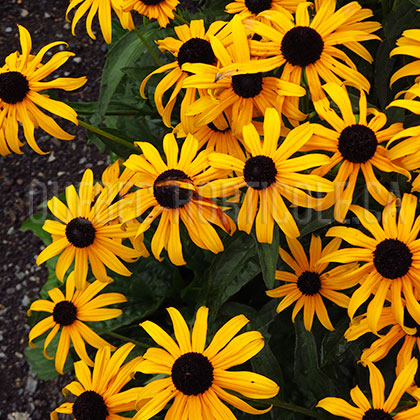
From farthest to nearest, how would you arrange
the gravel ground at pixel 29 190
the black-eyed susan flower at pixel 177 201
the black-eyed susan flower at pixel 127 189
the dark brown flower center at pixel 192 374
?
the gravel ground at pixel 29 190 < the black-eyed susan flower at pixel 127 189 < the black-eyed susan flower at pixel 177 201 < the dark brown flower center at pixel 192 374

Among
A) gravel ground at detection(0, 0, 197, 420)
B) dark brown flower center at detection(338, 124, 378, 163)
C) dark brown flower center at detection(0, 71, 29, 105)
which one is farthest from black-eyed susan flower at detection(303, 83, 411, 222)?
gravel ground at detection(0, 0, 197, 420)

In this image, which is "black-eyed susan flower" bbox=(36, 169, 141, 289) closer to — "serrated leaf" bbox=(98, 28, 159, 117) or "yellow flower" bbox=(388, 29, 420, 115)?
"serrated leaf" bbox=(98, 28, 159, 117)

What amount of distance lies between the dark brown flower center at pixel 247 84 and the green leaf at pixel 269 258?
299 millimetres

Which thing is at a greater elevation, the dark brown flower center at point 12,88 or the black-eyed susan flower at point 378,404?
the dark brown flower center at point 12,88

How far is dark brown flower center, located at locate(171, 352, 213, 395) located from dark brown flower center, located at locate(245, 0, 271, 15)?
2.79 feet

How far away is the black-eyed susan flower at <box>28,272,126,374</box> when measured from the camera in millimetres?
1509

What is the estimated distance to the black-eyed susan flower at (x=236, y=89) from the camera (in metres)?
1.21

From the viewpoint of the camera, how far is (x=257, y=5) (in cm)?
141

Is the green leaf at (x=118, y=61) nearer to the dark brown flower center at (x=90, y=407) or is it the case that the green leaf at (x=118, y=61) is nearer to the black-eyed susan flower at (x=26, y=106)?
the black-eyed susan flower at (x=26, y=106)

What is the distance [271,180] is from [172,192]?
0.22m

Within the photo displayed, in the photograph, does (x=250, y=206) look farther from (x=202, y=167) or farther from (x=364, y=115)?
(x=364, y=115)

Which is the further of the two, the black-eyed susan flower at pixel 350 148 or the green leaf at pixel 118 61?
the green leaf at pixel 118 61

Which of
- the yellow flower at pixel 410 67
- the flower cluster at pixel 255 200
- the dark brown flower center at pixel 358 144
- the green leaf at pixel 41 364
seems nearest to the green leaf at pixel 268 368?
the flower cluster at pixel 255 200

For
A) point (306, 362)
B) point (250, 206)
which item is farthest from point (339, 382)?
point (250, 206)
